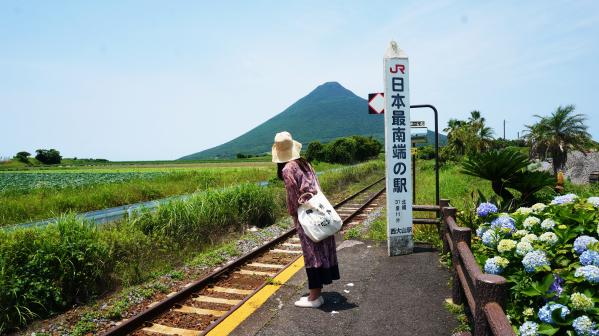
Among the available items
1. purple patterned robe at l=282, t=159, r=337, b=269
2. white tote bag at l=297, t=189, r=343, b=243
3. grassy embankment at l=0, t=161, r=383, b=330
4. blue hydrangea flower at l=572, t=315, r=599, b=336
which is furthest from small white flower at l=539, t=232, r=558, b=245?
grassy embankment at l=0, t=161, r=383, b=330

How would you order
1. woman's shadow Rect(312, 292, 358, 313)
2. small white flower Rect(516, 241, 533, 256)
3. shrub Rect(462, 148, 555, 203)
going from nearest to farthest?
small white flower Rect(516, 241, 533, 256) → woman's shadow Rect(312, 292, 358, 313) → shrub Rect(462, 148, 555, 203)

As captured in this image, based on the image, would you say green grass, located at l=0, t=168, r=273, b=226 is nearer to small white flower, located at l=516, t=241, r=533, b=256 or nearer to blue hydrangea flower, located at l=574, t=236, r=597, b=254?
small white flower, located at l=516, t=241, r=533, b=256

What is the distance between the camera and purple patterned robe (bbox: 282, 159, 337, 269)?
12.9ft

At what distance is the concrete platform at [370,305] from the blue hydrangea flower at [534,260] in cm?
105

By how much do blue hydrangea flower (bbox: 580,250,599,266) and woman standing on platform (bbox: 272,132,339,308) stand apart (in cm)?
214

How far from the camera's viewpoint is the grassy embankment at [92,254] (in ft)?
14.6

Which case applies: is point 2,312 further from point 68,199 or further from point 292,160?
point 68,199

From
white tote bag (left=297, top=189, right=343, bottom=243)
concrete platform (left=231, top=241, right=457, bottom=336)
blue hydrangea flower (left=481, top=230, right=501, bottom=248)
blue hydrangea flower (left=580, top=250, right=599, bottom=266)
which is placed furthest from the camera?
white tote bag (left=297, top=189, right=343, bottom=243)

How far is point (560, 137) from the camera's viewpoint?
2602 centimetres

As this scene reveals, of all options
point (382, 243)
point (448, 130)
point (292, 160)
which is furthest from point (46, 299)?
point (448, 130)

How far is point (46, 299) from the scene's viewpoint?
451 centimetres

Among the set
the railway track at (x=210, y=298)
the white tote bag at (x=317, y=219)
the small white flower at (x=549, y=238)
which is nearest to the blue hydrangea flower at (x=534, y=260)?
the small white flower at (x=549, y=238)

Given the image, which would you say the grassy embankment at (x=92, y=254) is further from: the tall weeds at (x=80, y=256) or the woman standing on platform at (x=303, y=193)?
the woman standing on platform at (x=303, y=193)

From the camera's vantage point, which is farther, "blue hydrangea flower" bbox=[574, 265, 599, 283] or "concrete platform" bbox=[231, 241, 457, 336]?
"concrete platform" bbox=[231, 241, 457, 336]
